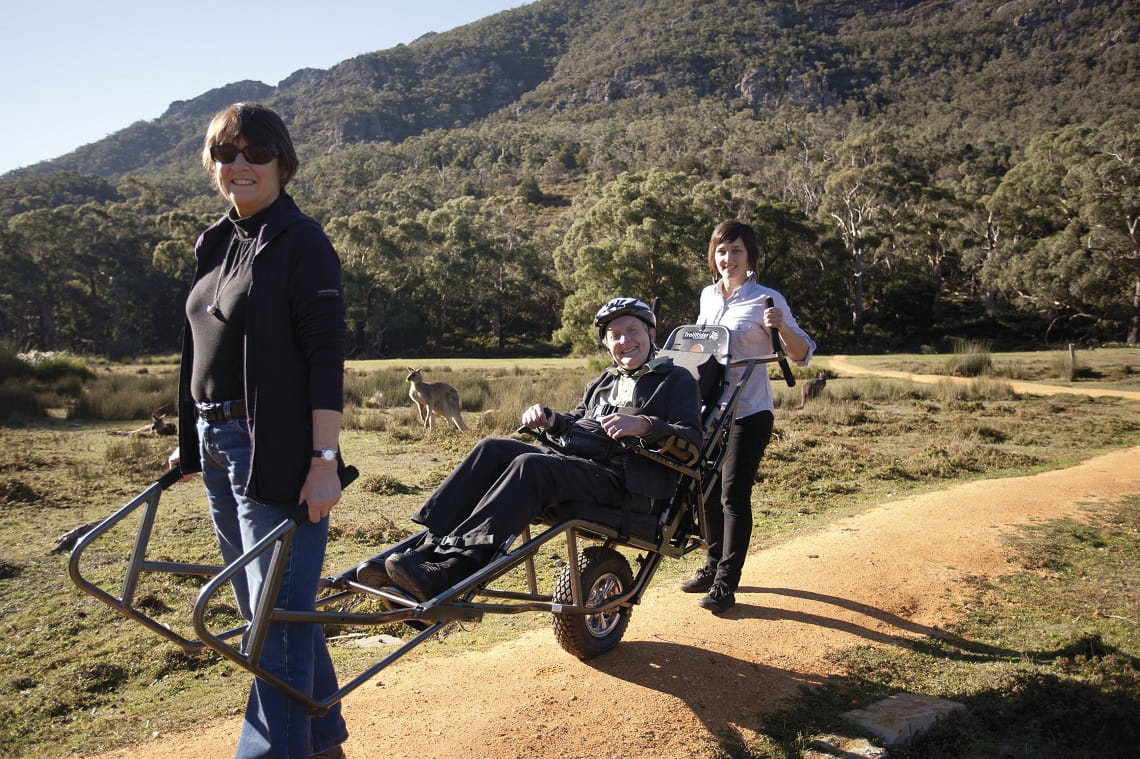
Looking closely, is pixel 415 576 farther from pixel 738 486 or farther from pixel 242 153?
pixel 738 486

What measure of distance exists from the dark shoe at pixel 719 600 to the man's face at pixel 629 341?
164 centimetres

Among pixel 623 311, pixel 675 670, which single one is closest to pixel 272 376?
pixel 623 311

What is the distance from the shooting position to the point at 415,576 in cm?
320

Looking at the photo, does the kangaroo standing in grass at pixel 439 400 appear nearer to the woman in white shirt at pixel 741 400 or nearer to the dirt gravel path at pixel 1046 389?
the woman in white shirt at pixel 741 400

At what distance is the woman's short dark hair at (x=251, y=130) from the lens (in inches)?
106

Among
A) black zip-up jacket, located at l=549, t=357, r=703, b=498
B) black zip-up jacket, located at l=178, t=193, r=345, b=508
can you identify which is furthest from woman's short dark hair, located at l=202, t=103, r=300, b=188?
black zip-up jacket, located at l=549, t=357, r=703, b=498

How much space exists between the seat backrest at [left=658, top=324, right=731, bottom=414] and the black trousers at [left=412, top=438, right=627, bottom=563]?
3.76ft

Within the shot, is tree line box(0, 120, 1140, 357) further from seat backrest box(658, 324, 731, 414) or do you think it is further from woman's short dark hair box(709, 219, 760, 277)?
seat backrest box(658, 324, 731, 414)

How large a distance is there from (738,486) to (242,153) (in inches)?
139

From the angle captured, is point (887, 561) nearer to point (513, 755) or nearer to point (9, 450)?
point (513, 755)

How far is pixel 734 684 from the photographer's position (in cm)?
407

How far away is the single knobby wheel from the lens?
4121 millimetres

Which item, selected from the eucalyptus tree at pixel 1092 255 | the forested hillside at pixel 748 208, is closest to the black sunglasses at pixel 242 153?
the forested hillside at pixel 748 208

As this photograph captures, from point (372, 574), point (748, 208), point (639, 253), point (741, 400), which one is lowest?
point (372, 574)
